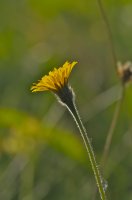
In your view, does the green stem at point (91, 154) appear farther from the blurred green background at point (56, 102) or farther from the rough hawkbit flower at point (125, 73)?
the blurred green background at point (56, 102)

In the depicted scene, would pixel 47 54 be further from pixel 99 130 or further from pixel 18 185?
pixel 18 185

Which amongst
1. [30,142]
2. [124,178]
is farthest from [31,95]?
[124,178]

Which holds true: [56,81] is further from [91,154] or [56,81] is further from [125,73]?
[125,73]

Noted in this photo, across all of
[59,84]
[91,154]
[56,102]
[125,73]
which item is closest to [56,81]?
[59,84]

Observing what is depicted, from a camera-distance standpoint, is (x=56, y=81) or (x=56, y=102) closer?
(x=56, y=81)

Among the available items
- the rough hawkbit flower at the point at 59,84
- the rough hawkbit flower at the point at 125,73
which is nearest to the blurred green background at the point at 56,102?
the rough hawkbit flower at the point at 125,73

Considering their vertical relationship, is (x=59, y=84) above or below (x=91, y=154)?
above
